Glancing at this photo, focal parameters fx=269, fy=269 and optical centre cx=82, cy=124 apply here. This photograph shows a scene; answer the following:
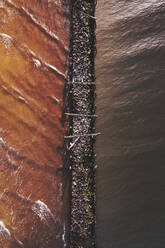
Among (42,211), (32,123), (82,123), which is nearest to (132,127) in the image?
(82,123)

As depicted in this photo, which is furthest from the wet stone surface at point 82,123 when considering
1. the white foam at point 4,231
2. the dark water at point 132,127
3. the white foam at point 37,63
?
the white foam at point 4,231

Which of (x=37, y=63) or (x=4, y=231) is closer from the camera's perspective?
(x=4, y=231)

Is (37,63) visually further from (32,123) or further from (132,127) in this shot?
(132,127)

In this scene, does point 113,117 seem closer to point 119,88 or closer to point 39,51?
point 119,88

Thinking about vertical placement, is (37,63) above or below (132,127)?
above

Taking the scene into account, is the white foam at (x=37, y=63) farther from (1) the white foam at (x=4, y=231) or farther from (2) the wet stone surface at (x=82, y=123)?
(1) the white foam at (x=4, y=231)

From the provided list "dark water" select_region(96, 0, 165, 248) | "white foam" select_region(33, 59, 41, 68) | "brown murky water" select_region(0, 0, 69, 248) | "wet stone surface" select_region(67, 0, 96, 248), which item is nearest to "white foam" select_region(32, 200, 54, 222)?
"brown murky water" select_region(0, 0, 69, 248)

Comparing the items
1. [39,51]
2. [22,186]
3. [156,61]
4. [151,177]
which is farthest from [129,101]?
[22,186]

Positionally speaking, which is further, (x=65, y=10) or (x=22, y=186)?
(x=65, y=10)
